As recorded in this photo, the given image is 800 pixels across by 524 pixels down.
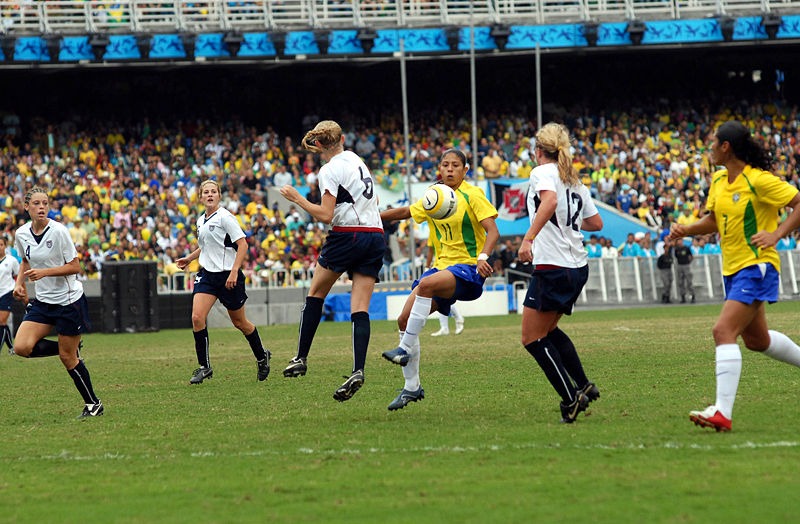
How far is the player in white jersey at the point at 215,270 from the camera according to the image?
12242mm

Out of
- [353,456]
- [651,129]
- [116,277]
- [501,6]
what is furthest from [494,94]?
[353,456]

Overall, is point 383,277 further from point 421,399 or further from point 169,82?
point 421,399

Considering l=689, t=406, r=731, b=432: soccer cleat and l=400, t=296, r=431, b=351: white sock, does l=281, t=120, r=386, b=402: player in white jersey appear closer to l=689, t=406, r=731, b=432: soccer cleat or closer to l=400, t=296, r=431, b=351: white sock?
l=400, t=296, r=431, b=351: white sock

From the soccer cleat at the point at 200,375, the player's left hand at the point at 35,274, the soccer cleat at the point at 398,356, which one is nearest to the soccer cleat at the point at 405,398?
the soccer cleat at the point at 398,356

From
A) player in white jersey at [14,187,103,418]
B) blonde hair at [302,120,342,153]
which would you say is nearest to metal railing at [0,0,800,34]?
player in white jersey at [14,187,103,418]

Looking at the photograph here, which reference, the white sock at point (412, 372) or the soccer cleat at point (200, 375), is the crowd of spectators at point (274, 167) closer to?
the soccer cleat at point (200, 375)

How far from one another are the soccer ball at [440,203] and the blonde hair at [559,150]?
106 cm

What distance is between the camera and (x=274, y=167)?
119 ft

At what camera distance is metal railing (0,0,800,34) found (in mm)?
37406

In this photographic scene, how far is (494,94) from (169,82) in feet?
43.0

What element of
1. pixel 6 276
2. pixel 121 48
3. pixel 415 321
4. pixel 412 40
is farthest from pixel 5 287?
pixel 412 40

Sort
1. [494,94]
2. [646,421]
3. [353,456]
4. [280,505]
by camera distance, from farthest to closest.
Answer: [494,94]
[646,421]
[353,456]
[280,505]

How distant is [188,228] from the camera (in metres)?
32.0

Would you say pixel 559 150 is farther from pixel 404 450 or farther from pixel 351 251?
pixel 404 450
